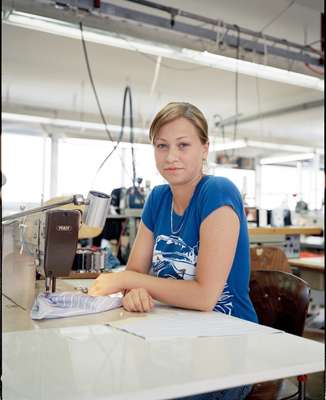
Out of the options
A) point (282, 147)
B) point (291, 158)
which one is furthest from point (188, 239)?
point (291, 158)

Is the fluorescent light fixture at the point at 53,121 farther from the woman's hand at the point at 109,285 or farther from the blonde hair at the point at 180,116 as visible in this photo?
the woman's hand at the point at 109,285

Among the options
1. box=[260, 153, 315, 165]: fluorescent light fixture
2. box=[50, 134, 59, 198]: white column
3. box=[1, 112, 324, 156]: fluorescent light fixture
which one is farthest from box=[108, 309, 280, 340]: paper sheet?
box=[260, 153, 315, 165]: fluorescent light fixture

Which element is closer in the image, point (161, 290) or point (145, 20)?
point (161, 290)

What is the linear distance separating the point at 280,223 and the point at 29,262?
2.66 m

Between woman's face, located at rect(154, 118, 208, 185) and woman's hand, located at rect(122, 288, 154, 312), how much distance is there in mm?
351

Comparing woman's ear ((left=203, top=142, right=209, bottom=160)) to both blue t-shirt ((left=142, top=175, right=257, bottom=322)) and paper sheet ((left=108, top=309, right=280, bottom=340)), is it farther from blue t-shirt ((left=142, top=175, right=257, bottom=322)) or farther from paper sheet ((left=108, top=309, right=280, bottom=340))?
paper sheet ((left=108, top=309, right=280, bottom=340))

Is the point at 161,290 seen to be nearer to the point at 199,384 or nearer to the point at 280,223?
the point at 199,384

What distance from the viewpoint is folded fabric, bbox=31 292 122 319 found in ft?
3.60

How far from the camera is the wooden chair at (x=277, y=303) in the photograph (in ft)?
4.44

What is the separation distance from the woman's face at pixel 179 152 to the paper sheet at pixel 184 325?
0.40 metres

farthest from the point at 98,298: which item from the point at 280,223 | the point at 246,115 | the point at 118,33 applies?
the point at 246,115

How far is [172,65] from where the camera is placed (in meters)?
5.20

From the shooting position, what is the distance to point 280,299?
1.44 meters

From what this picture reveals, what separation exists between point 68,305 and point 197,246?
380mm
